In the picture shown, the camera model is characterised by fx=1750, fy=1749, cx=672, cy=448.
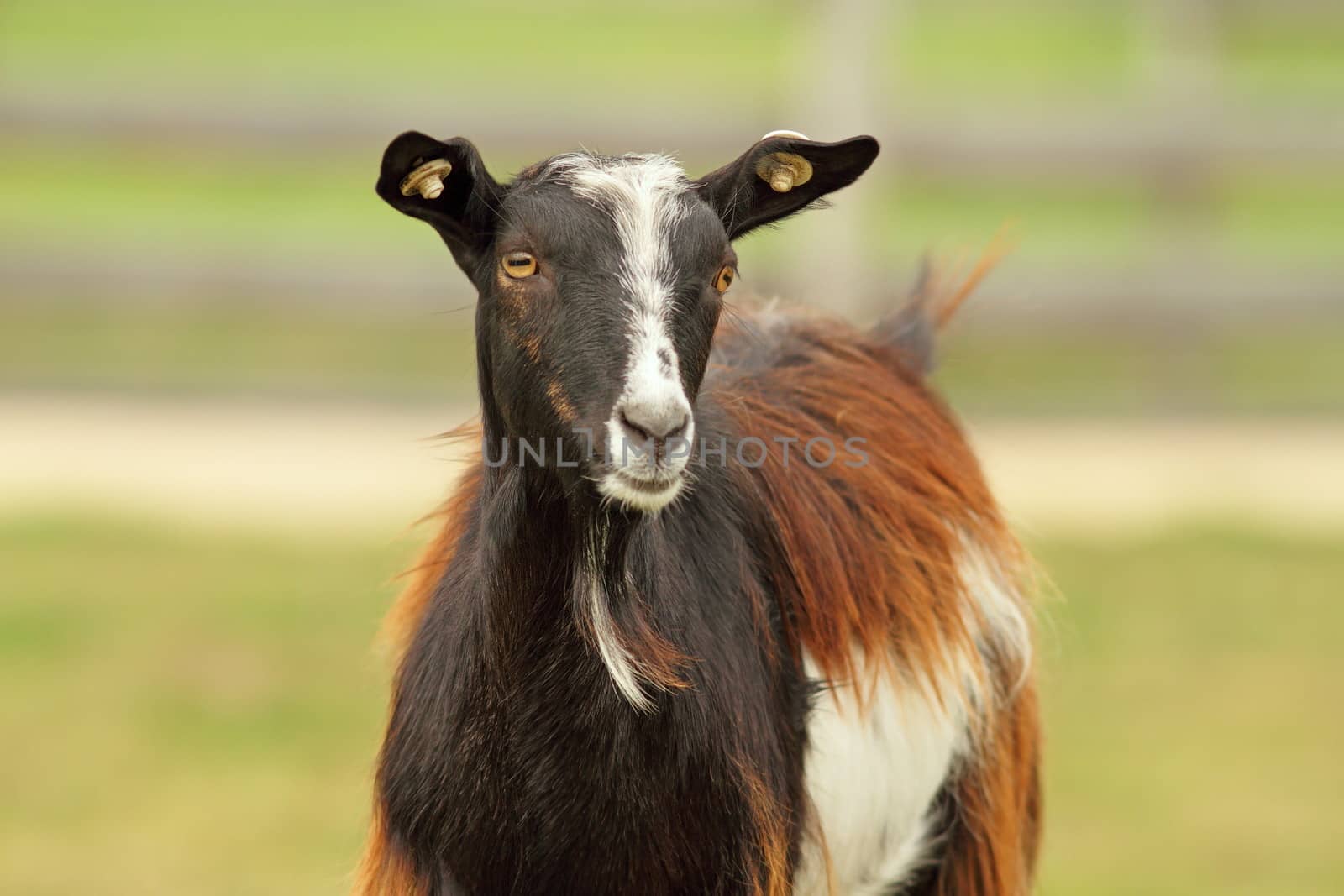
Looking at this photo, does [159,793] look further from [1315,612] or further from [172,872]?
[1315,612]

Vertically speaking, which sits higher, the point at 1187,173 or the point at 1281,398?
the point at 1187,173

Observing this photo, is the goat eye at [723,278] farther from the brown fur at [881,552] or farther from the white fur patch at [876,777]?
the white fur patch at [876,777]

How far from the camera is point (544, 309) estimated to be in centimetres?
366

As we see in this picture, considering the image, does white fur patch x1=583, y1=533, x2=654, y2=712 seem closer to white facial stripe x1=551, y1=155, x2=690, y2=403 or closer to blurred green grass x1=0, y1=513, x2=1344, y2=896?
white facial stripe x1=551, y1=155, x2=690, y2=403

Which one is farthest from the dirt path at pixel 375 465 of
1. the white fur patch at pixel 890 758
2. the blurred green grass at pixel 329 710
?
the white fur patch at pixel 890 758

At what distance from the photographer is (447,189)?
377 cm

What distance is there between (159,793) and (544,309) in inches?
186

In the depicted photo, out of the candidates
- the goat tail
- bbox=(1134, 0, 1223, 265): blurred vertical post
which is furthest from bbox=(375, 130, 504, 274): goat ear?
bbox=(1134, 0, 1223, 265): blurred vertical post

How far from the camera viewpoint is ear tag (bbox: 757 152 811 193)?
4008 mm

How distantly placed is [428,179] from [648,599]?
3.41ft

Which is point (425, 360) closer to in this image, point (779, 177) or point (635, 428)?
point (779, 177)

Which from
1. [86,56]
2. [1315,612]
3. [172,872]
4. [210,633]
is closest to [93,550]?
[210,633]

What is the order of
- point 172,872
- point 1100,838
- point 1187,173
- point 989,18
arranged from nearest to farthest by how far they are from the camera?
1. point 172,872
2. point 1100,838
3. point 1187,173
4. point 989,18

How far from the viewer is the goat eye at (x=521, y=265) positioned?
3707mm
